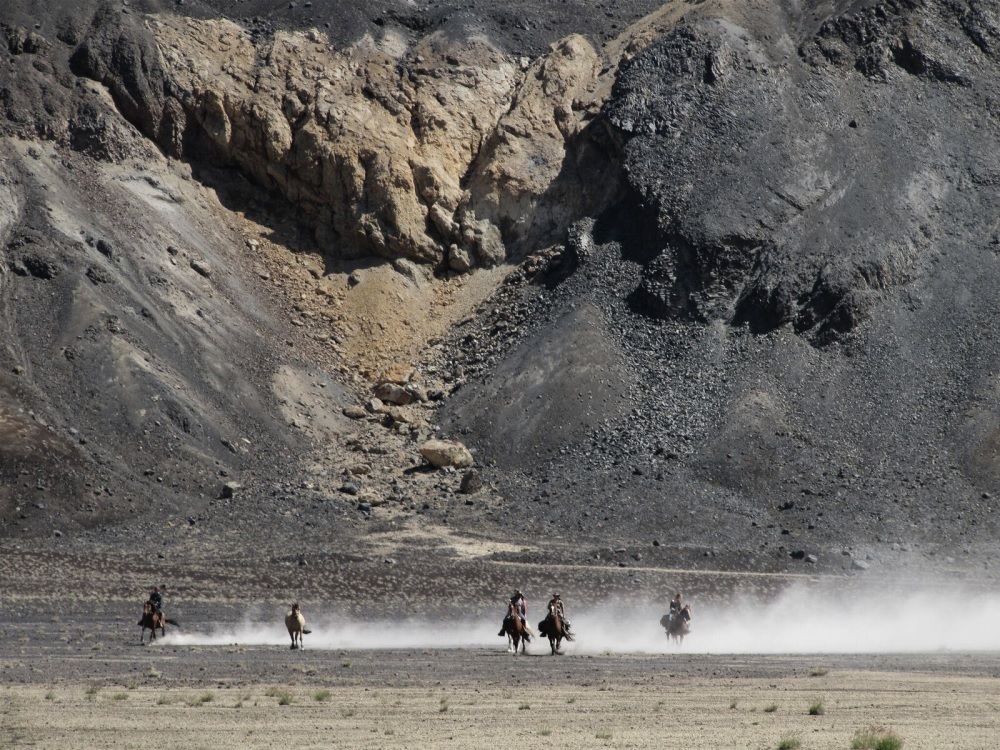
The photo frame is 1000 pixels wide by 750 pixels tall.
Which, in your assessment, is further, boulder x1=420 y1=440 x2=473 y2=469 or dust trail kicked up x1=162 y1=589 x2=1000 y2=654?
boulder x1=420 y1=440 x2=473 y2=469

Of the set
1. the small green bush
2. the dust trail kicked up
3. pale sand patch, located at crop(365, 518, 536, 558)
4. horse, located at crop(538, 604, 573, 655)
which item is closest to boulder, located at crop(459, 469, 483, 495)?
pale sand patch, located at crop(365, 518, 536, 558)

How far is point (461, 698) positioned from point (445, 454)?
98.9 ft

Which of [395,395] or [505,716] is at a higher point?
[395,395]

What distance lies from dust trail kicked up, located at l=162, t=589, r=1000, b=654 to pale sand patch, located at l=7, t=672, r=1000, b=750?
28.3 ft

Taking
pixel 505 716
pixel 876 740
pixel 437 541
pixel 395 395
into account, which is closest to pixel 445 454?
pixel 395 395

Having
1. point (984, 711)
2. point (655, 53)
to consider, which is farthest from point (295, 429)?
point (984, 711)

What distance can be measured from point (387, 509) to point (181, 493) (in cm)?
695

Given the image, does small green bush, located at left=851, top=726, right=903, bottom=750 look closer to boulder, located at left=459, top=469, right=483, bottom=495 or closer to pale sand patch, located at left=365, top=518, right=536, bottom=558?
pale sand patch, located at left=365, top=518, right=536, bottom=558

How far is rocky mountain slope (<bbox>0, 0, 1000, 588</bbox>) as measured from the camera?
156 ft

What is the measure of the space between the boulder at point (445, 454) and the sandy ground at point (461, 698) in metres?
21.6

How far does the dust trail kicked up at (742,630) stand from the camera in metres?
32.0

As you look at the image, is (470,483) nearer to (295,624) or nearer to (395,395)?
(395,395)

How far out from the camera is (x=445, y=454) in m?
51.0

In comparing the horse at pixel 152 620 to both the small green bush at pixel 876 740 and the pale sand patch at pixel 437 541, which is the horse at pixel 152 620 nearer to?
the pale sand patch at pixel 437 541
